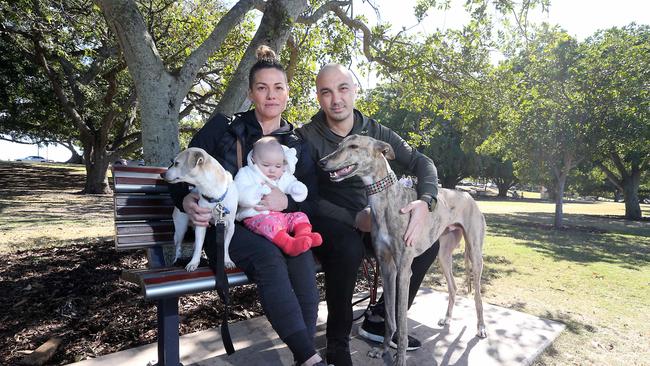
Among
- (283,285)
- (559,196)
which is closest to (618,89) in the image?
(559,196)

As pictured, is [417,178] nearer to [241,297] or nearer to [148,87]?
[241,297]

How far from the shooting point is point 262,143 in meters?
2.94

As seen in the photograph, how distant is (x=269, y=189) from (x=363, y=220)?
84 centimetres

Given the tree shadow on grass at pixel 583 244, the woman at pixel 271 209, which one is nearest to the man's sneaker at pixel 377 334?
the woman at pixel 271 209

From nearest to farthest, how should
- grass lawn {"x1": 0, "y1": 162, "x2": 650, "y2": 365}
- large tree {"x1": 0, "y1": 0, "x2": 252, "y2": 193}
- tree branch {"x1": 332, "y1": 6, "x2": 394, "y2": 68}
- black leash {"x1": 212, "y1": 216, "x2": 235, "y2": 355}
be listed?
black leash {"x1": 212, "y1": 216, "x2": 235, "y2": 355}, grass lawn {"x1": 0, "y1": 162, "x2": 650, "y2": 365}, tree branch {"x1": 332, "y1": 6, "x2": 394, "y2": 68}, large tree {"x1": 0, "y1": 0, "x2": 252, "y2": 193}

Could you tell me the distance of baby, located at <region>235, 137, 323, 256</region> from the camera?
274 centimetres

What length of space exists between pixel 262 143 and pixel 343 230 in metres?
0.91

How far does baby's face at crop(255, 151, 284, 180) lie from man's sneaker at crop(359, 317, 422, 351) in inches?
64.6

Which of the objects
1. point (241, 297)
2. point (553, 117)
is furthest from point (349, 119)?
point (553, 117)

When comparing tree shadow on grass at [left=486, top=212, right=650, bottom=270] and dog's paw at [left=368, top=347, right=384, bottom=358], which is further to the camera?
tree shadow on grass at [left=486, top=212, right=650, bottom=270]

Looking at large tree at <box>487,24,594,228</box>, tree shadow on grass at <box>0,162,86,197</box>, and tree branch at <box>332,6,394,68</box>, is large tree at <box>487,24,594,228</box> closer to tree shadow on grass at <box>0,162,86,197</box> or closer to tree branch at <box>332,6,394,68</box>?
tree branch at <box>332,6,394,68</box>

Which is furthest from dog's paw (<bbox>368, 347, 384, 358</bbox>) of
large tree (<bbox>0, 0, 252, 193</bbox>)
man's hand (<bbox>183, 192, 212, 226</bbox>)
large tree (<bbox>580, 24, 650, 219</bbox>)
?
large tree (<bbox>580, 24, 650, 219</bbox>)

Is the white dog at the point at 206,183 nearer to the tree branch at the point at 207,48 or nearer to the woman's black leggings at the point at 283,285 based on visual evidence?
the woman's black leggings at the point at 283,285

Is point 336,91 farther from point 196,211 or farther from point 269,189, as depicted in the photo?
point 196,211
